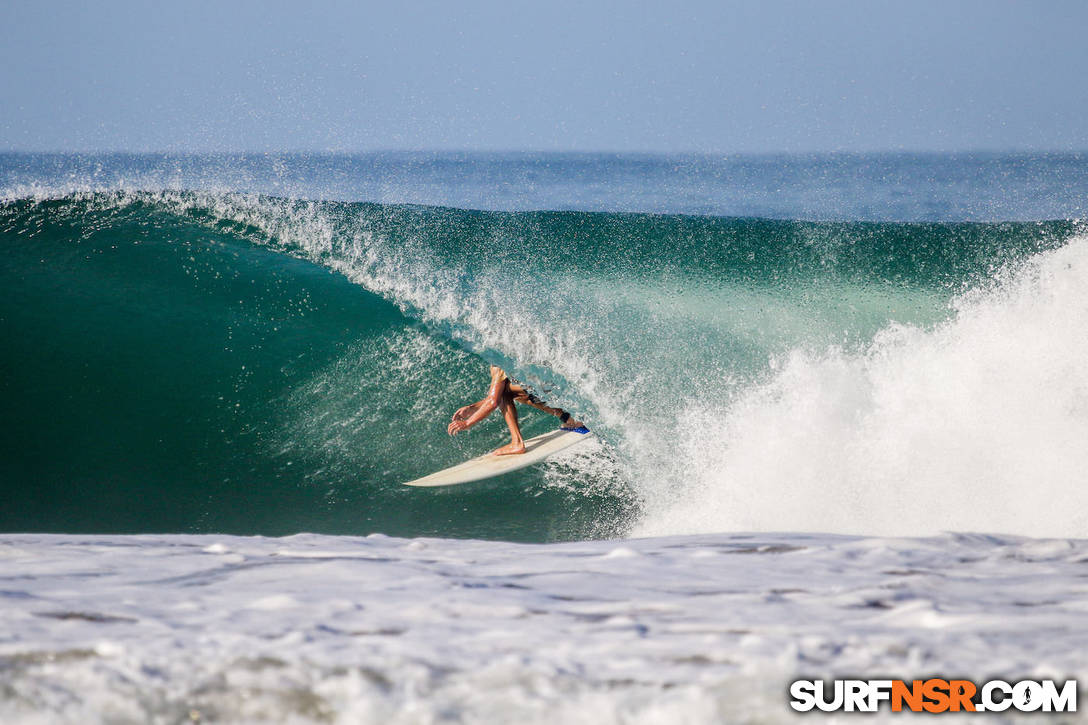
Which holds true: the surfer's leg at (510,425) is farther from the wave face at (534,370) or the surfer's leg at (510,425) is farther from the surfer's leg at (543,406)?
the wave face at (534,370)

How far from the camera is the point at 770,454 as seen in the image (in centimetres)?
478

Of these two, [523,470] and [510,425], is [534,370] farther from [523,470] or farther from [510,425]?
[523,470]

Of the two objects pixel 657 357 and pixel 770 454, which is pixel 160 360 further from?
pixel 770 454

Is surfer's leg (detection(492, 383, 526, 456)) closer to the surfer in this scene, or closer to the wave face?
the surfer

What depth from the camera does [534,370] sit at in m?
5.50

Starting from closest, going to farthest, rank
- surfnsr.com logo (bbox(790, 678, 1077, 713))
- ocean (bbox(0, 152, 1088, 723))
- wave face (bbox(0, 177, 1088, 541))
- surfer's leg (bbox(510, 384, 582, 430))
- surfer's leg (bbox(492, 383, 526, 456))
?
surfnsr.com logo (bbox(790, 678, 1077, 713)), ocean (bbox(0, 152, 1088, 723)), wave face (bbox(0, 177, 1088, 541)), surfer's leg (bbox(492, 383, 526, 456)), surfer's leg (bbox(510, 384, 582, 430))

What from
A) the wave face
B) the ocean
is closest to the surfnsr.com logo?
the ocean

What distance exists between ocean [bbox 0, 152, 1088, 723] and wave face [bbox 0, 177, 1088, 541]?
0.02 meters

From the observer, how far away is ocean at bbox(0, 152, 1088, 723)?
133cm

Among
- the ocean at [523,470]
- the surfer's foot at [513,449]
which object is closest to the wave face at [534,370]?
the ocean at [523,470]

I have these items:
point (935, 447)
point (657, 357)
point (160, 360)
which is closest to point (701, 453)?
point (657, 357)

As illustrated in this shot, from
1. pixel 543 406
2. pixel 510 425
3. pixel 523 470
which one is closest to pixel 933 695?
pixel 523 470

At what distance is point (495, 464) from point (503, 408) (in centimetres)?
38

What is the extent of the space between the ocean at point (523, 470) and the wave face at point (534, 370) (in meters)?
0.02
